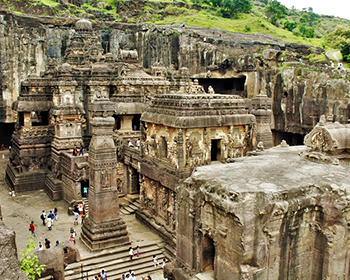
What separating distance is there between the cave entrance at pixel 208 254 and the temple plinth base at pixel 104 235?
7.22m

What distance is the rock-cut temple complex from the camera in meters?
8.98

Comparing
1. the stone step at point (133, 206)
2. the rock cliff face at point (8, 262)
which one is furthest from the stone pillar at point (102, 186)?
the rock cliff face at point (8, 262)

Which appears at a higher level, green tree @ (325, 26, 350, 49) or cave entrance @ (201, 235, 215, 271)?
green tree @ (325, 26, 350, 49)

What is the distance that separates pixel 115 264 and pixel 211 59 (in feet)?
87.8

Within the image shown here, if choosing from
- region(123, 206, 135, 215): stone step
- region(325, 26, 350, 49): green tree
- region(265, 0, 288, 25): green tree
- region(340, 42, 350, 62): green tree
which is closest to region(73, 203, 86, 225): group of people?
region(123, 206, 135, 215): stone step

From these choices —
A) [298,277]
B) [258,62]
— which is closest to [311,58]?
[258,62]

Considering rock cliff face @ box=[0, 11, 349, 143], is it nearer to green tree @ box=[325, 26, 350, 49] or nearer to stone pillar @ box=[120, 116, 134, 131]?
green tree @ box=[325, 26, 350, 49]

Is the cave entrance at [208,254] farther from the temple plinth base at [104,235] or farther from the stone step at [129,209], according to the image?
the stone step at [129,209]

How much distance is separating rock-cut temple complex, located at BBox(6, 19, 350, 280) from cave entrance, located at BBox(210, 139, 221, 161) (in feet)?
0.20

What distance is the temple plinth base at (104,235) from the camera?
53.1 ft

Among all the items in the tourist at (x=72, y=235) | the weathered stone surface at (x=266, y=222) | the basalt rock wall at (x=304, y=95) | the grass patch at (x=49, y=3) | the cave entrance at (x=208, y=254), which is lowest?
the tourist at (x=72, y=235)

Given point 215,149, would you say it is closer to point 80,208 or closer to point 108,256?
point 108,256

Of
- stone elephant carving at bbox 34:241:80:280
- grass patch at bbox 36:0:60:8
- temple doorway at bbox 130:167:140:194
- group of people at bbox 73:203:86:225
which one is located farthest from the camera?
grass patch at bbox 36:0:60:8

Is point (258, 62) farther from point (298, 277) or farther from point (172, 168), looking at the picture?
point (298, 277)
